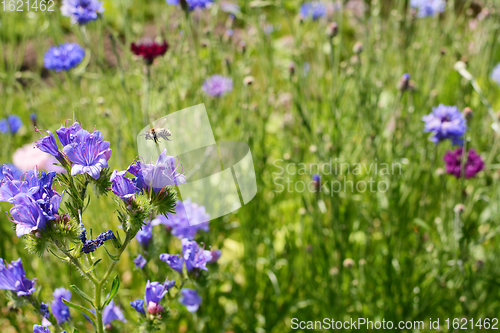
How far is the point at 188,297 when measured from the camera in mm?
1057

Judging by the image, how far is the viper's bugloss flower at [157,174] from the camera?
69cm

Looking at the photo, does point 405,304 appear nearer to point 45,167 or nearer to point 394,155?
point 394,155

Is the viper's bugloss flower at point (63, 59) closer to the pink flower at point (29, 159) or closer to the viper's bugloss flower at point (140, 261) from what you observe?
the pink flower at point (29, 159)

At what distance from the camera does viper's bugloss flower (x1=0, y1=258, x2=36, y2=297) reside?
773mm

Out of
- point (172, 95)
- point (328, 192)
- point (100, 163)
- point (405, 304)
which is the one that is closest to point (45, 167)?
point (172, 95)

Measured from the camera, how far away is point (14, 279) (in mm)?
793

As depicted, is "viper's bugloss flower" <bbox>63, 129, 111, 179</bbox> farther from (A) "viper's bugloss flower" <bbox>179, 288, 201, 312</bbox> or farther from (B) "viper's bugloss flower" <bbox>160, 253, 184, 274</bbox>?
(A) "viper's bugloss flower" <bbox>179, 288, 201, 312</bbox>

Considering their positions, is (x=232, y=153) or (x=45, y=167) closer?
(x=232, y=153)

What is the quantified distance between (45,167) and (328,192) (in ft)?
4.58

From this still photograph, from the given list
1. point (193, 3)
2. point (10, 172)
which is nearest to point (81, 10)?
point (193, 3)

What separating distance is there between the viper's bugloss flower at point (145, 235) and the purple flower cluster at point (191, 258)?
0.10 meters

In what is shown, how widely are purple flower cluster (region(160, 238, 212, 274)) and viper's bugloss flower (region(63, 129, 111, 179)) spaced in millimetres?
→ 299

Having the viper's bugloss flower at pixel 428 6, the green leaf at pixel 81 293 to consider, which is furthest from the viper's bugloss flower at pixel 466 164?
the green leaf at pixel 81 293

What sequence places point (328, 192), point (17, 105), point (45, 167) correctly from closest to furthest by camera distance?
point (328, 192) < point (45, 167) < point (17, 105)
